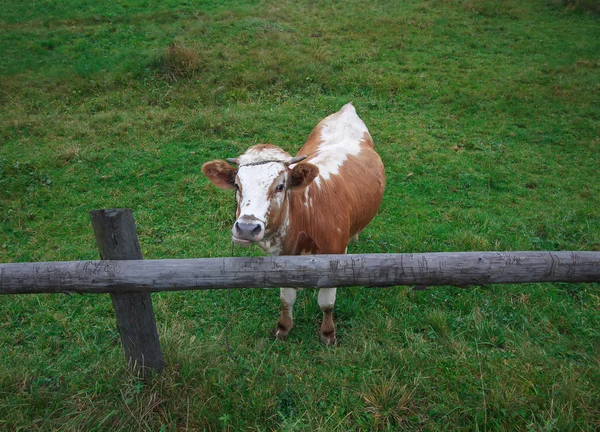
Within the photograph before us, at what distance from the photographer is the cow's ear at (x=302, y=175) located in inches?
132

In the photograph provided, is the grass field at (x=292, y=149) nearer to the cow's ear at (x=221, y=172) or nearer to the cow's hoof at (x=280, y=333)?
the cow's hoof at (x=280, y=333)

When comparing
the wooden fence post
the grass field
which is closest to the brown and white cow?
the wooden fence post

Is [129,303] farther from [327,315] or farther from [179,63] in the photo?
[179,63]

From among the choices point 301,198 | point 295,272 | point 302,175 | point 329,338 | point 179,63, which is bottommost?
point 329,338

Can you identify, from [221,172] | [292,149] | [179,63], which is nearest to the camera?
[221,172]

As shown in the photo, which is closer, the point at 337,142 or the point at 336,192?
the point at 336,192

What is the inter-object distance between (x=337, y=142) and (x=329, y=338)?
8.35 ft

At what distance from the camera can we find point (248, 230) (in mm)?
2781

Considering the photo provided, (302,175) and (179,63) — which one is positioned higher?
(302,175)

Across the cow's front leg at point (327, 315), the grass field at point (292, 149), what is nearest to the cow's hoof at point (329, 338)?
Result: the cow's front leg at point (327, 315)

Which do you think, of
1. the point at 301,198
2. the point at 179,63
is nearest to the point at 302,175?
the point at 301,198

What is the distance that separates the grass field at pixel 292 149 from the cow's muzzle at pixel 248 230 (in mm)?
1074

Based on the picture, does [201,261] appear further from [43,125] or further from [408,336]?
[43,125]

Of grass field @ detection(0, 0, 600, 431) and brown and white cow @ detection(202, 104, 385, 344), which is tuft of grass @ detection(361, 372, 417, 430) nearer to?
grass field @ detection(0, 0, 600, 431)
